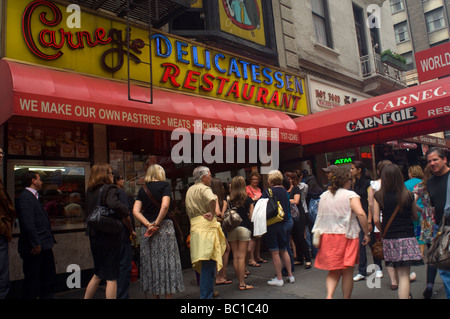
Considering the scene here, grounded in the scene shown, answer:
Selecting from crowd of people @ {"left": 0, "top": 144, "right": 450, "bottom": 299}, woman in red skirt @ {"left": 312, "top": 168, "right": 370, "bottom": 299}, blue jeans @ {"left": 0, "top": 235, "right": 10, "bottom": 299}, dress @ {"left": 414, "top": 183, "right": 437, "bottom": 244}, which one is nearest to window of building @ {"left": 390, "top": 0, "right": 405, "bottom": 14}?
crowd of people @ {"left": 0, "top": 144, "right": 450, "bottom": 299}

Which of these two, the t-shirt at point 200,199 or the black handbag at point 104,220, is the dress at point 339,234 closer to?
the t-shirt at point 200,199

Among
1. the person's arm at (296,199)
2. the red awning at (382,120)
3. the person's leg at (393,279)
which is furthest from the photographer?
the red awning at (382,120)

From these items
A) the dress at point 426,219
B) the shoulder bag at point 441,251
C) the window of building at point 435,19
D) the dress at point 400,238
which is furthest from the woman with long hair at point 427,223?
the window of building at point 435,19

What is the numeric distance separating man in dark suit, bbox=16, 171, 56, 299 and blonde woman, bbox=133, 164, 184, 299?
1.38m

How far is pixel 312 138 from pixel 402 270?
5.35m

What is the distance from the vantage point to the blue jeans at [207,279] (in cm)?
447

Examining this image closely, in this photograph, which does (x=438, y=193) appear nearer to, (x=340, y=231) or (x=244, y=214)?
(x=340, y=231)

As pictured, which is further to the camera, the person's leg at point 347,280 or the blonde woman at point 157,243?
the blonde woman at point 157,243

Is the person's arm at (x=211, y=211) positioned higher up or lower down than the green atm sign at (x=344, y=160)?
lower down

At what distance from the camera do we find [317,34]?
1248cm

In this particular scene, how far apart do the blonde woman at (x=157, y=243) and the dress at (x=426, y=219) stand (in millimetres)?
3220

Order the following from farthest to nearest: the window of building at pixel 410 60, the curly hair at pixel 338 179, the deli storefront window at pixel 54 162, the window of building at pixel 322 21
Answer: the window of building at pixel 410 60 < the window of building at pixel 322 21 < the deli storefront window at pixel 54 162 < the curly hair at pixel 338 179

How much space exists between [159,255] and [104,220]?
847 mm
